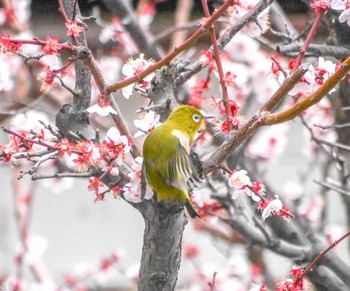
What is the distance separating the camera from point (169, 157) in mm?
1568

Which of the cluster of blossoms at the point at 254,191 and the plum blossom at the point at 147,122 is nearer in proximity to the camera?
the cluster of blossoms at the point at 254,191

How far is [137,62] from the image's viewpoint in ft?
5.60

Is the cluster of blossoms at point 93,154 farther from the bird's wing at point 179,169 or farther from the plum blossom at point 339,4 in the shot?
the plum blossom at point 339,4

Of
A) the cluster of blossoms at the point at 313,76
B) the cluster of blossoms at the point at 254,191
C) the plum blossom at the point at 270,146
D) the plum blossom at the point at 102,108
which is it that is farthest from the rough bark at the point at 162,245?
the plum blossom at the point at 270,146

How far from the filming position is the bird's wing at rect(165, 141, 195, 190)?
1.49 metres

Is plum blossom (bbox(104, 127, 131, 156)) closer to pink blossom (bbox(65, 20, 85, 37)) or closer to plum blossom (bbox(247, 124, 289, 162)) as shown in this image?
pink blossom (bbox(65, 20, 85, 37))

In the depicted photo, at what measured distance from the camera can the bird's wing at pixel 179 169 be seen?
149 centimetres

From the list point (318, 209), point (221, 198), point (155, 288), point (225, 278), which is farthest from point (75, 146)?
point (318, 209)

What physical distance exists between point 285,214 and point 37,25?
4.24 m

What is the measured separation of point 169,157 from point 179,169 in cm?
6

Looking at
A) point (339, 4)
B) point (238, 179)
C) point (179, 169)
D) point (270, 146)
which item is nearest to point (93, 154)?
point (179, 169)

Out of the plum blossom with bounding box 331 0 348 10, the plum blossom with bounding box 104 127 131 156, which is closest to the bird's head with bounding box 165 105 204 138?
the plum blossom with bounding box 104 127 131 156

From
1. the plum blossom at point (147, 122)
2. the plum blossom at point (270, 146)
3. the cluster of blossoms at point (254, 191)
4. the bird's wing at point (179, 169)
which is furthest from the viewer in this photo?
the plum blossom at point (270, 146)

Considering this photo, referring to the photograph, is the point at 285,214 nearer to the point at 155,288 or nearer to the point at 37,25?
the point at 155,288
